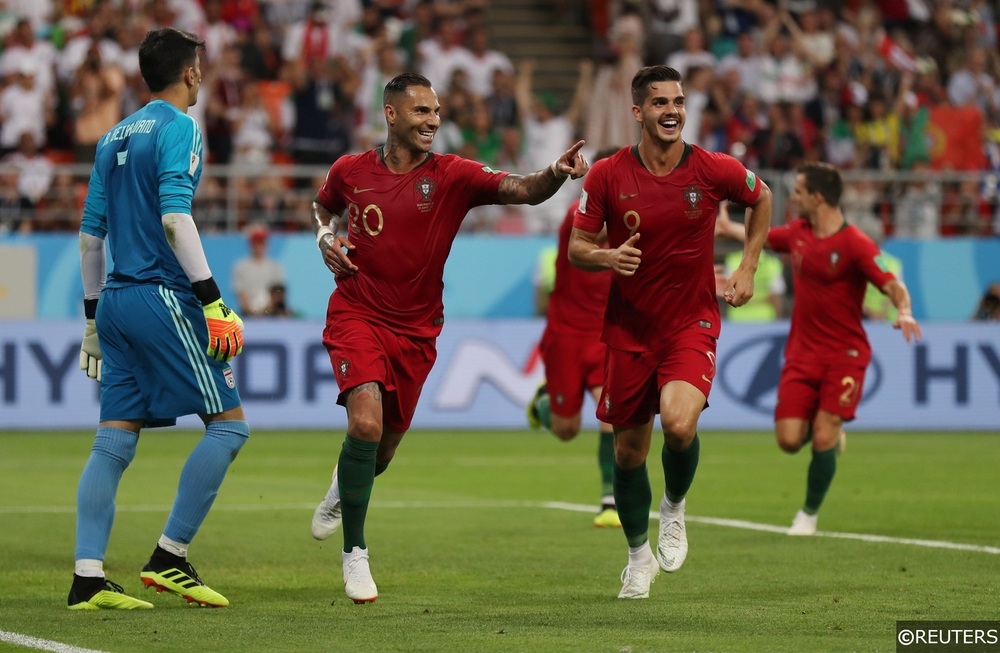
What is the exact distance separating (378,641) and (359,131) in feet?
52.8

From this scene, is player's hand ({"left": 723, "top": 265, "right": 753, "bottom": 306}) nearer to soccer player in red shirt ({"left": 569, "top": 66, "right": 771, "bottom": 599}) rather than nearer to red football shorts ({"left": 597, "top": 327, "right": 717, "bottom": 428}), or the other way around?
soccer player in red shirt ({"left": 569, "top": 66, "right": 771, "bottom": 599})

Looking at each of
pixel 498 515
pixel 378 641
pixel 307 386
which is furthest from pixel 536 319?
pixel 378 641

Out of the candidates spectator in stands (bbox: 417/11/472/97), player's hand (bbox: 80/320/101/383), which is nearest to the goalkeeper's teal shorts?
player's hand (bbox: 80/320/101/383)

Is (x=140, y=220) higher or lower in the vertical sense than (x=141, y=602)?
higher

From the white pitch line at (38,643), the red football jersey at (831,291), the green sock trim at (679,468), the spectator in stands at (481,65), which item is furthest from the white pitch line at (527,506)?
the spectator in stands at (481,65)

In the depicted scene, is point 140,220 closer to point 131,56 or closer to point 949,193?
point 131,56

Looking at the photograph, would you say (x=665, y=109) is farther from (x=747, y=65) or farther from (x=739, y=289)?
(x=747, y=65)

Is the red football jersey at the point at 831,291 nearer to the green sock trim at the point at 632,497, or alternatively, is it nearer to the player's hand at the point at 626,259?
the green sock trim at the point at 632,497

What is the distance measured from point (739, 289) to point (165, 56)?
3.01 metres

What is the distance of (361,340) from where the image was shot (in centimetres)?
828

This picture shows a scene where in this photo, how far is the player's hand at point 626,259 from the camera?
7906 millimetres

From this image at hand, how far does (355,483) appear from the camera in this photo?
832 centimetres

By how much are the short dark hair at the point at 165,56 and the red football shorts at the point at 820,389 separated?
5.37 metres

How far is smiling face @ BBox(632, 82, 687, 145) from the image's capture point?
8.34 meters
